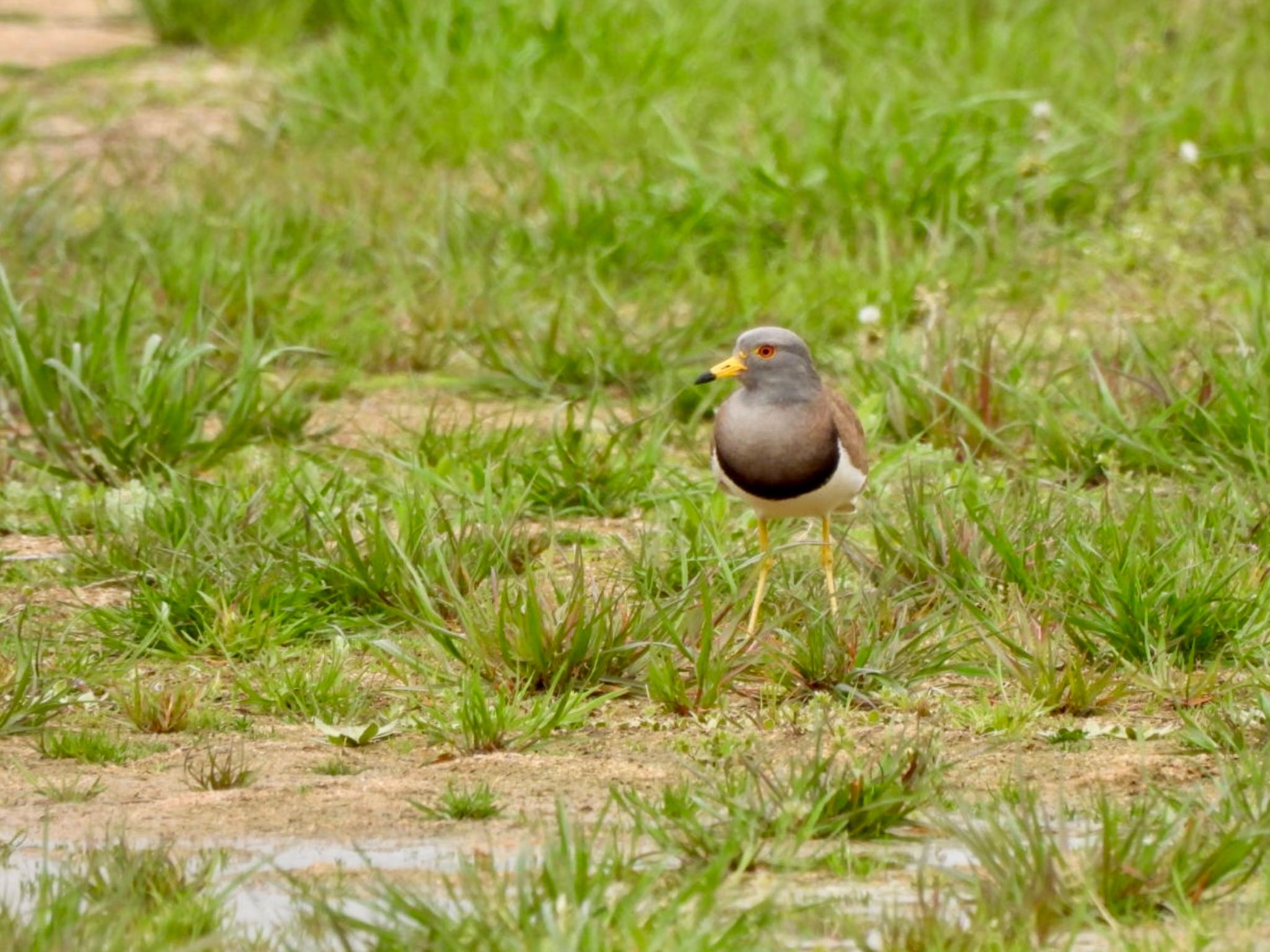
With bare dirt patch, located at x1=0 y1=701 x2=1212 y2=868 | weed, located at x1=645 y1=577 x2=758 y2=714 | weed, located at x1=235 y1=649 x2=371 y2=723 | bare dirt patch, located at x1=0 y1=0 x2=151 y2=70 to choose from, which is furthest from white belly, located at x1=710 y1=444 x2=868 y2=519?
bare dirt patch, located at x1=0 y1=0 x2=151 y2=70

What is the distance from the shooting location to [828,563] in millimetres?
5059

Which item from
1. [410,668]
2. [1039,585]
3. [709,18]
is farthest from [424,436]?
[709,18]

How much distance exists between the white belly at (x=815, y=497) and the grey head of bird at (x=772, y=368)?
18cm

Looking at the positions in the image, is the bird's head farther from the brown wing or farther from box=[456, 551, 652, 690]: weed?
box=[456, 551, 652, 690]: weed

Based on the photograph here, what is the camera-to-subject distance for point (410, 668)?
15.5ft

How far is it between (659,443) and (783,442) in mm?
1204

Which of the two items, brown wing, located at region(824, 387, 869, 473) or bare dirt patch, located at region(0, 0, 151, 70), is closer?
brown wing, located at region(824, 387, 869, 473)

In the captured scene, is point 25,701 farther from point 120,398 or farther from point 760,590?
point 120,398

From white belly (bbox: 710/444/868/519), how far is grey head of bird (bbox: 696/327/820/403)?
0.18m

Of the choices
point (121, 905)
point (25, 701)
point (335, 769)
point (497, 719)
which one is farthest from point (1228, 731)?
point (25, 701)

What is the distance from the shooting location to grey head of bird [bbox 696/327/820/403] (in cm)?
495

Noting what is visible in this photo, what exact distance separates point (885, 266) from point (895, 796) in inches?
149

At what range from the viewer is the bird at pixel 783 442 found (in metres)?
4.81

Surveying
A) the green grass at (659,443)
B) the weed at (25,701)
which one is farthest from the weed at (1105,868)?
the weed at (25,701)
